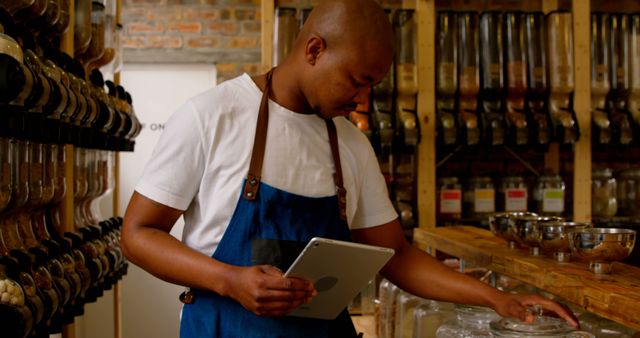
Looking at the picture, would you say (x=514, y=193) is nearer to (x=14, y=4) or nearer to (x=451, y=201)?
(x=451, y=201)

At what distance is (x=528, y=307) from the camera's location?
1636mm

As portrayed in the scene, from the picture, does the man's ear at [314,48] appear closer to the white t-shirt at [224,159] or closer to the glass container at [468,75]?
the white t-shirt at [224,159]

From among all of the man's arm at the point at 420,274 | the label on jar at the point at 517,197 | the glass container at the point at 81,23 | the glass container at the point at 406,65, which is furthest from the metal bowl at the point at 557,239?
the label on jar at the point at 517,197

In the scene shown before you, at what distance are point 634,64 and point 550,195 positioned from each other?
91 cm

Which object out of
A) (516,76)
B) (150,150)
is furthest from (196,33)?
(516,76)

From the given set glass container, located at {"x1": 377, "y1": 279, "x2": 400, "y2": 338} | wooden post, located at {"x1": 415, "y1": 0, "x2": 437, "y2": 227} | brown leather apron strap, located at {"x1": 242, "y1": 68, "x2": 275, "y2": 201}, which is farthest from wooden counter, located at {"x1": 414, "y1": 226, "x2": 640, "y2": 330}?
wooden post, located at {"x1": 415, "y1": 0, "x2": 437, "y2": 227}

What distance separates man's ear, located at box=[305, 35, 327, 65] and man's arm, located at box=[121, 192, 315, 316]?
426mm

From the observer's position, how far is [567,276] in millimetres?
1739

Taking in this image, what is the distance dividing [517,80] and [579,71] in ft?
1.23

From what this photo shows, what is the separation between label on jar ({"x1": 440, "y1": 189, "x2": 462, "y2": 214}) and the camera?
454cm

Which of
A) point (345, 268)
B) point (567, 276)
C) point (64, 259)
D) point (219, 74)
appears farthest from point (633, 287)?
point (219, 74)

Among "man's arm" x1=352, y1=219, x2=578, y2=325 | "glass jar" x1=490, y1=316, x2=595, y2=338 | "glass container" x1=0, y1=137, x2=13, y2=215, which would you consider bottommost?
"glass jar" x1=490, y1=316, x2=595, y2=338

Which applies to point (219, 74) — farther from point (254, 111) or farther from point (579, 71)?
point (254, 111)

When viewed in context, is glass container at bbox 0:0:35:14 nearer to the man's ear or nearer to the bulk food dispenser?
the man's ear
